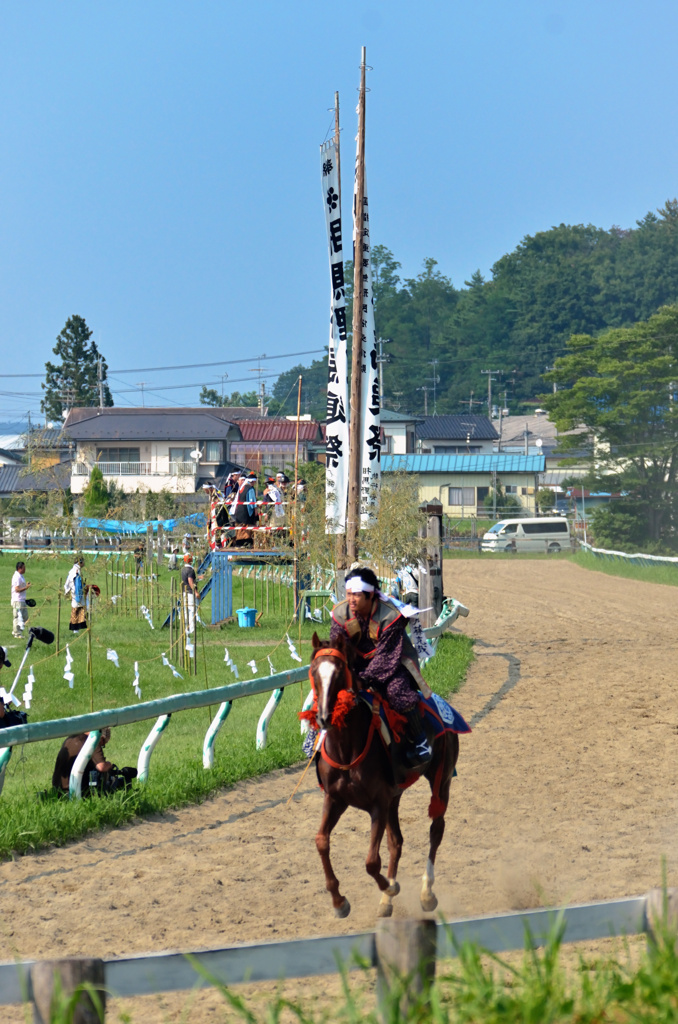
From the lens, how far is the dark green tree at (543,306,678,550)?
1722 inches

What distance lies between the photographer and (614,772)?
1030 centimetres

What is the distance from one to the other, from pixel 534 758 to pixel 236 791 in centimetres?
321

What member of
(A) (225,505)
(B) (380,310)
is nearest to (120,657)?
(A) (225,505)

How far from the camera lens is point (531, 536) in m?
50.4

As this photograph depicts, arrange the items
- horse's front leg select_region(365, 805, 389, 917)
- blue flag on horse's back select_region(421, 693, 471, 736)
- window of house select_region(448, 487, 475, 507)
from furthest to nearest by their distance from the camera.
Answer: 1. window of house select_region(448, 487, 475, 507)
2. blue flag on horse's back select_region(421, 693, 471, 736)
3. horse's front leg select_region(365, 805, 389, 917)

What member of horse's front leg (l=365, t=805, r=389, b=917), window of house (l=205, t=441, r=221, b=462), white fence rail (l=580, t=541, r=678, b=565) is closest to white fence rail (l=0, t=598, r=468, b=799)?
horse's front leg (l=365, t=805, r=389, b=917)

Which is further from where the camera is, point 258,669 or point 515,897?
point 258,669

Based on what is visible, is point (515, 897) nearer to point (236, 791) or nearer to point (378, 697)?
point (378, 697)

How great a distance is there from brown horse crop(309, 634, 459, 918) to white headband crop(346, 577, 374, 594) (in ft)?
1.55

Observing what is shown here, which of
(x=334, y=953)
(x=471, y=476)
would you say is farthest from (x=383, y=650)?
(x=471, y=476)

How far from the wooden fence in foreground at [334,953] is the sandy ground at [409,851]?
1778 millimetres

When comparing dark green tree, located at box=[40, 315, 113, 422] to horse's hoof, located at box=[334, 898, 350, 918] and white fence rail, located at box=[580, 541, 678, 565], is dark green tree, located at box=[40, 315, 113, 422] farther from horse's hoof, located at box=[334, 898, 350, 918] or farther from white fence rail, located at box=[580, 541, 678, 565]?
horse's hoof, located at box=[334, 898, 350, 918]

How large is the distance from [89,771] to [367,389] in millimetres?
8671

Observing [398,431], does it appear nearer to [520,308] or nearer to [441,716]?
[520,308]
